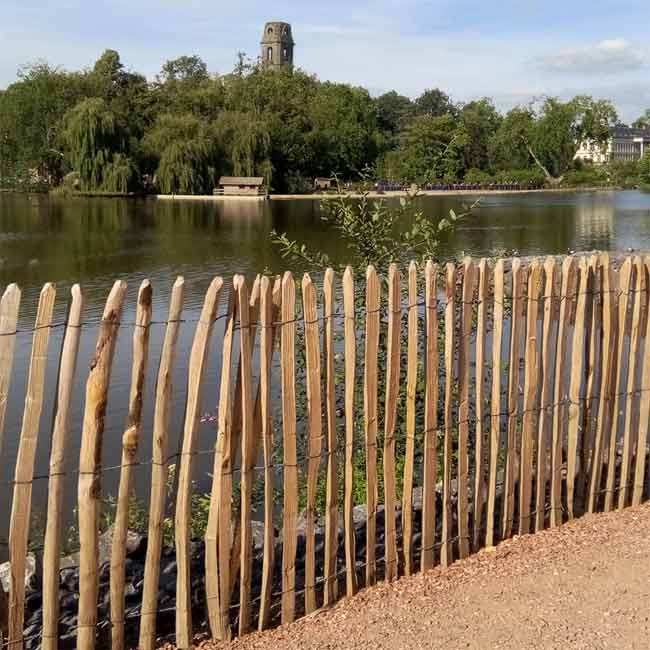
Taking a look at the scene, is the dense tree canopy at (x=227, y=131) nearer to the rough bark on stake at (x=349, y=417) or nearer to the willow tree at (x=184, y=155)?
the willow tree at (x=184, y=155)

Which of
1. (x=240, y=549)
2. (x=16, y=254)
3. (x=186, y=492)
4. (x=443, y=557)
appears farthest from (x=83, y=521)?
(x=16, y=254)

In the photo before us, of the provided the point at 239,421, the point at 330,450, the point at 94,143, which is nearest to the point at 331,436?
the point at 330,450

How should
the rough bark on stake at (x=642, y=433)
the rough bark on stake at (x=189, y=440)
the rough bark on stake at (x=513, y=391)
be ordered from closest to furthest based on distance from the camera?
the rough bark on stake at (x=189, y=440) < the rough bark on stake at (x=513, y=391) < the rough bark on stake at (x=642, y=433)

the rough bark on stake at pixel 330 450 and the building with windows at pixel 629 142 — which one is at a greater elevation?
the building with windows at pixel 629 142

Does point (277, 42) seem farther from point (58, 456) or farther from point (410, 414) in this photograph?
point (58, 456)

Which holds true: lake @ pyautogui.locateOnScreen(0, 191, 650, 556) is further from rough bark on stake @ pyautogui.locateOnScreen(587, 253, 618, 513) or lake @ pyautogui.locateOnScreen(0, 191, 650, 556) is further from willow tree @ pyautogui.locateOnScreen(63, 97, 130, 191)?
rough bark on stake @ pyautogui.locateOnScreen(587, 253, 618, 513)

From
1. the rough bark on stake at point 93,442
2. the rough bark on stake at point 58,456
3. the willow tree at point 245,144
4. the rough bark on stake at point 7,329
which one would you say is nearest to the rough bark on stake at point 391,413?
the rough bark on stake at point 93,442

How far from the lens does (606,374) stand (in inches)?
183

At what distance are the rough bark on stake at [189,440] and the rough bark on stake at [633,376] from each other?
2319mm

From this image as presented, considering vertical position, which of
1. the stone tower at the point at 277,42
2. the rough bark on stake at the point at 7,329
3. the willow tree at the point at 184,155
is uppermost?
the stone tower at the point at 277,42

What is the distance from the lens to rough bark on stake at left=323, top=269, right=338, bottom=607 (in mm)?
3791

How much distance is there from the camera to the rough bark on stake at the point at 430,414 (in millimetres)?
4062

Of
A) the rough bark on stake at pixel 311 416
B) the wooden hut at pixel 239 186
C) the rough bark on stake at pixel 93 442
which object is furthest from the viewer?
the wooden hut at pixel 239 186

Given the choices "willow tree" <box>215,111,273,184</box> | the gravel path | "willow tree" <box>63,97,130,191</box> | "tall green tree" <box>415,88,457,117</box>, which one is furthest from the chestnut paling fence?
"tall green tree" <box>415,88,457,117</box>
